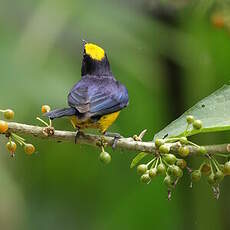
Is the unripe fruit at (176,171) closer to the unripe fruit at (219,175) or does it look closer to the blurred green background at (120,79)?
the unripe fruit at (219,175)

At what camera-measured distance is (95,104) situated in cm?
389

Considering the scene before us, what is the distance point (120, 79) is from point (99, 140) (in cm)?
233

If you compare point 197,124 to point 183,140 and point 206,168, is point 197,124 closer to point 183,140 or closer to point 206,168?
point 183,140

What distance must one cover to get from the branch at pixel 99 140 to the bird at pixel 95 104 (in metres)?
0.08

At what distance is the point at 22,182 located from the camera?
18.0 ft

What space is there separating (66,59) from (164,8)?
0.95 m

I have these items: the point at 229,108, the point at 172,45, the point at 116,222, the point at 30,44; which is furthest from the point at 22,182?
the point at 229,108

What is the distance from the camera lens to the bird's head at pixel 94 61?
4.86 m

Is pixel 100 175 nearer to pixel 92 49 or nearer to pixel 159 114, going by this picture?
pixel 159 114

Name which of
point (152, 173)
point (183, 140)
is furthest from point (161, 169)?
point (183, 140)

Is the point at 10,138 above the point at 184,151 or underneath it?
underneath

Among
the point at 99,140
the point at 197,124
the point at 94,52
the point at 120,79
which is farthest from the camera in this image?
the point at 120,79

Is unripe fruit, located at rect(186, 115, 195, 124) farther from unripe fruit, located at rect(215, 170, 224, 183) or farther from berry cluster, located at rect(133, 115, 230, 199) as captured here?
unripe fruit, located at rect(215, 170, 224, 183)

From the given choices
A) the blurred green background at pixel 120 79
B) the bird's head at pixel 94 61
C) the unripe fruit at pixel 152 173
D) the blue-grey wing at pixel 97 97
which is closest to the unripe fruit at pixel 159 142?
the unripe fruit at pixel 152 173
